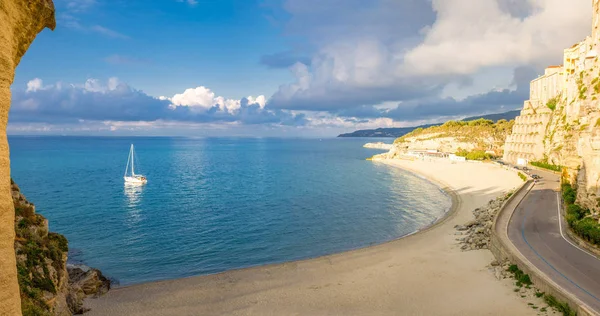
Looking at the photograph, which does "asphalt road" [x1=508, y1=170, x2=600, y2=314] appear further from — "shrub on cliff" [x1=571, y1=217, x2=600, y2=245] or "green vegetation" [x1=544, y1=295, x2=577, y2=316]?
"shrub on cliff" [x1=571, y1=217, x2=600, y2=245]

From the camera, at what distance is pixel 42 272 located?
1727 cm

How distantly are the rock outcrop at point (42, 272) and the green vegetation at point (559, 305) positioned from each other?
75.3ft

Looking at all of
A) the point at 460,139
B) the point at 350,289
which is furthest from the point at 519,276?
the point at 460,139

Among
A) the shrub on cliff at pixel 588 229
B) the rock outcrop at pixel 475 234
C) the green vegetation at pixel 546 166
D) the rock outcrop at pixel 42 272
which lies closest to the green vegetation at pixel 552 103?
the green vegetation at pixel 546 166

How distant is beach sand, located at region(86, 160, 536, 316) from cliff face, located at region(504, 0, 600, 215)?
36.9 feet

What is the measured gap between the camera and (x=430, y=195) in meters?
64.4

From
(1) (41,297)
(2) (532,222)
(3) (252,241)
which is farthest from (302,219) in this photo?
(1) (41,297)

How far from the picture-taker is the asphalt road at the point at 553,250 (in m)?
18.1

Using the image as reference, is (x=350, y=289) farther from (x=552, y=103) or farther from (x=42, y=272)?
(x=552, y=103)

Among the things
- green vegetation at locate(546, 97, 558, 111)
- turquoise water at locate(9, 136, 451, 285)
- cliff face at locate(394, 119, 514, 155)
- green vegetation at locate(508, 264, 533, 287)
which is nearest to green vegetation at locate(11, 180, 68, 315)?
turquoise water at locate(9, 136, 451, 285)

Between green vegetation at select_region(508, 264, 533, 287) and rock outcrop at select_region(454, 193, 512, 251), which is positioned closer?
green vegetation at select_region(508, 264, 533, 287)

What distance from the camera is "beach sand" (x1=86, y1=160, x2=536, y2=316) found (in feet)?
66.9

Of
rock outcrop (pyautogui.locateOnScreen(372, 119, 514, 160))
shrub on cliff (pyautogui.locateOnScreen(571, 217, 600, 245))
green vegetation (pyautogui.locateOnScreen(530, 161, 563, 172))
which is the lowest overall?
shrub on cliff (pyautogui.locateOnScreen(571, 217, 600, 245))

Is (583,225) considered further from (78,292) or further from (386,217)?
(78,292)
